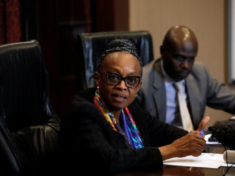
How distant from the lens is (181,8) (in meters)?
4.36

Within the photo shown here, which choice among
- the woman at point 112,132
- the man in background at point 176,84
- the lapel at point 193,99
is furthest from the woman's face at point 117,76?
the lapel at point 193,99

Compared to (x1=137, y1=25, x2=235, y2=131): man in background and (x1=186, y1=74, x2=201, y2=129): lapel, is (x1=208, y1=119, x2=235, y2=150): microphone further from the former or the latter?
(x1=186, y1=74, x2=201, y2=129): lapel

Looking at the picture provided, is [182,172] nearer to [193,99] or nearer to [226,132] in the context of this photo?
[226,132]

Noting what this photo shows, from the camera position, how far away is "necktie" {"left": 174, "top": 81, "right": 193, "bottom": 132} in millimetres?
2973

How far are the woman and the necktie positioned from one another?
3.13ft

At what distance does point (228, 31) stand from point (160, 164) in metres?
2.83

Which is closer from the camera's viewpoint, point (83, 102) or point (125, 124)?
point (83, 102)

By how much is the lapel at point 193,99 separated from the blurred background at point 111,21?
125cm

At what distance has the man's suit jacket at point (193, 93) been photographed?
301cm

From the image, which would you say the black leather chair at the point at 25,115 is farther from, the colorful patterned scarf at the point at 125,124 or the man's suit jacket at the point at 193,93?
the man's suit jacket at the point at 193,93

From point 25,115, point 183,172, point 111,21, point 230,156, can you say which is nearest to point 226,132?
point 230,156

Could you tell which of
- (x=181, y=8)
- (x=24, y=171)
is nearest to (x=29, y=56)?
(x=24, y=171)

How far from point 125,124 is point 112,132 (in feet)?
0.62

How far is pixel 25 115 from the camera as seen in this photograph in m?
2.07
